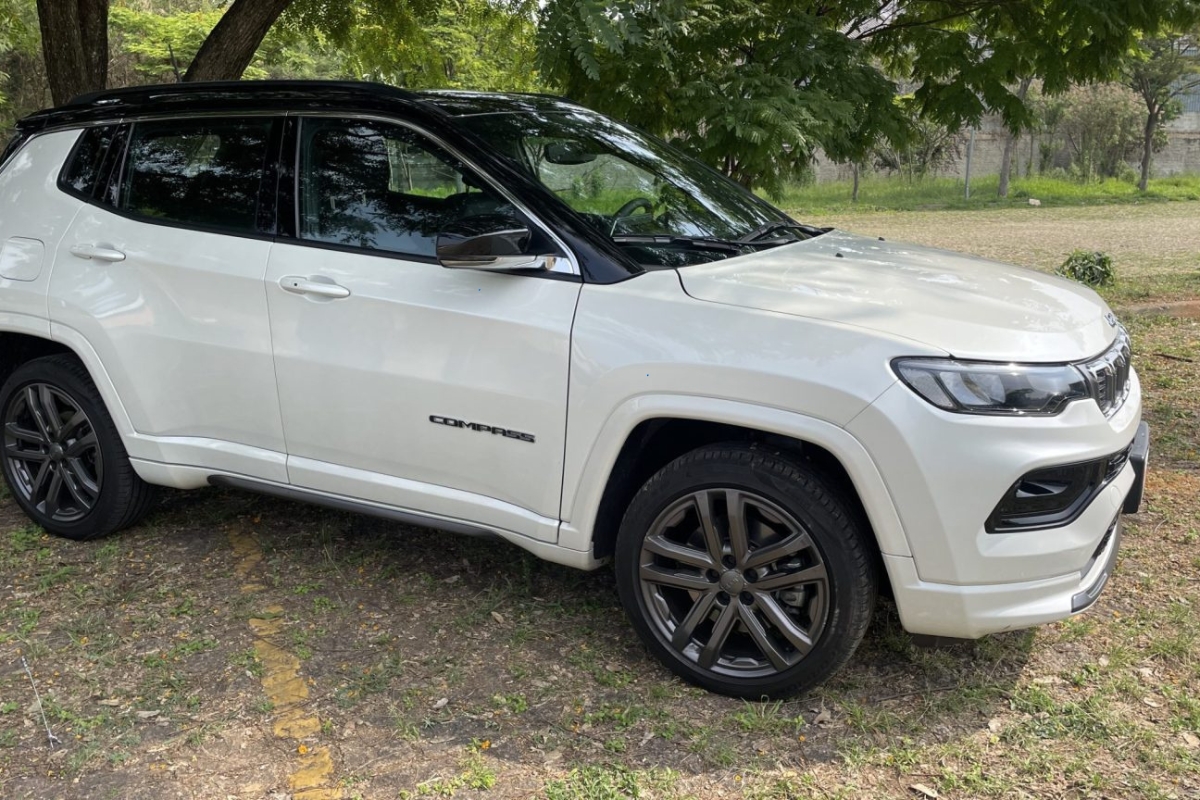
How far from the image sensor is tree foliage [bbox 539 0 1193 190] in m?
5.75

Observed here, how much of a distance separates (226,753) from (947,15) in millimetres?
6055

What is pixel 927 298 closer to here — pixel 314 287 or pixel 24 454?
pixel 314 287

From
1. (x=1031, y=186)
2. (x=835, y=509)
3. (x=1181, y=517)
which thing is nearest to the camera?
(x=835, y=509)

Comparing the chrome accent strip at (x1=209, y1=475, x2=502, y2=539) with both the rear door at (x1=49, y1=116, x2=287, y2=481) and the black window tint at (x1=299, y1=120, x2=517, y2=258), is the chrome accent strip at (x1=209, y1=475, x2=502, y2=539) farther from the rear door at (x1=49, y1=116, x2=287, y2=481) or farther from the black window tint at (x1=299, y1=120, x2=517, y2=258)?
the black window tint at (x1=299, y1=120, x2=517, y2=258)

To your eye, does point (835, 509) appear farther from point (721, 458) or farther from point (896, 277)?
point (896, 277)

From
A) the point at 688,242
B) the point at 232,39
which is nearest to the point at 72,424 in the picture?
the point at 688,242

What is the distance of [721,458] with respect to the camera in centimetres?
305

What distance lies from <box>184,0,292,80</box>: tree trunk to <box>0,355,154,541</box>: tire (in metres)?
2.97

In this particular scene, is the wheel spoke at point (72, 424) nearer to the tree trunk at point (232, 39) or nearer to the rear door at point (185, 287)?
the rear door at point (185, 287)

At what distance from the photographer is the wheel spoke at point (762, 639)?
3129 mm

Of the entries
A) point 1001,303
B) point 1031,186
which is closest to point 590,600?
point 1001,303

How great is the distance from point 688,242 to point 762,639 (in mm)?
1351

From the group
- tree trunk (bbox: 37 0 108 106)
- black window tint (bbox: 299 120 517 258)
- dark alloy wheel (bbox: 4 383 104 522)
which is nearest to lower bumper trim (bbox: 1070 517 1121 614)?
black window tint (bbox: 299 120 517 258)

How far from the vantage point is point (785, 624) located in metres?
3.09
